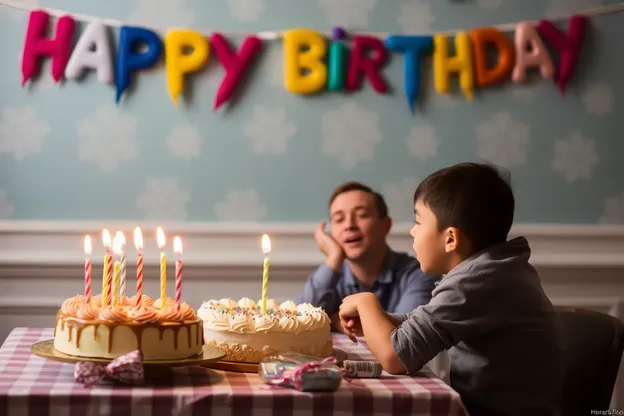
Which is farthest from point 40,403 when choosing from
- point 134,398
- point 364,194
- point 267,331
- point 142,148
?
point 142,148

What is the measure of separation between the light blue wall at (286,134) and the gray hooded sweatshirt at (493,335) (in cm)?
158

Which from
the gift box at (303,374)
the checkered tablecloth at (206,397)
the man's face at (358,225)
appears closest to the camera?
the checkered tablecloth at (206,397)

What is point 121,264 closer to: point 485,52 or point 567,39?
point 485,52

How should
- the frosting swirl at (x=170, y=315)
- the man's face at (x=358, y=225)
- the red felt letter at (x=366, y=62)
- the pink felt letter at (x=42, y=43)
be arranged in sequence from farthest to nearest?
1. the red felt letter at (x=366, y=62)
2. the pink felt letter at (x=42, y=43)
3. the man's face at (x=358, y=225)
4. the frosting swirl at (x=170, y=315)

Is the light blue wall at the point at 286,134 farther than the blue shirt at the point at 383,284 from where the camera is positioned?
Yes


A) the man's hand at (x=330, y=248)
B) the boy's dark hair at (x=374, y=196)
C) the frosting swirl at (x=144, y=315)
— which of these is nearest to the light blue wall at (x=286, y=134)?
the man's hand at (x=330, y=248)

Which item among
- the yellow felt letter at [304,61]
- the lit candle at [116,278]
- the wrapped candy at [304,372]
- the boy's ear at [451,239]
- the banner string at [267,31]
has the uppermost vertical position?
the banner string at [267,31]

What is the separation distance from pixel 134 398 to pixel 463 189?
865 millimetres

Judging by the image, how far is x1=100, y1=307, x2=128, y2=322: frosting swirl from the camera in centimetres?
182

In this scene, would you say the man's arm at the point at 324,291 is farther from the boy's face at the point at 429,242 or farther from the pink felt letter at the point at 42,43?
the pink felt letter at the point at 42,43

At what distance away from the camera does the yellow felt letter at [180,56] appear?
342 centimetres

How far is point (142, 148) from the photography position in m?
3.47

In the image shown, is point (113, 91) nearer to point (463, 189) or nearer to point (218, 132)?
point (218, 132)

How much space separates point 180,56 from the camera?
3.43 meters
